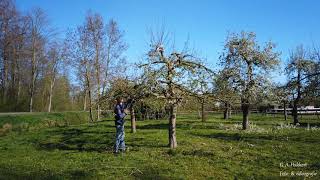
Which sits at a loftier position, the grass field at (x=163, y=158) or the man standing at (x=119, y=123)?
the man standing at (x=119, y=123)

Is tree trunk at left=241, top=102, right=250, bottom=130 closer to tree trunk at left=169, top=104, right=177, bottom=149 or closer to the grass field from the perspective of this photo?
the grass field

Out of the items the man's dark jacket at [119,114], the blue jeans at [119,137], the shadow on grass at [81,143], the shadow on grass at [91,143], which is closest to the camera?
the blue jeans at [119,137]

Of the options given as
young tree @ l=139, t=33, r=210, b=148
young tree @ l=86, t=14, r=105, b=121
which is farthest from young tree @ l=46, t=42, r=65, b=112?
young tree @ l=139, t=33, r=210, b=148

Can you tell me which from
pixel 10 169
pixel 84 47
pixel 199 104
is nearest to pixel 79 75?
pixel 84 47

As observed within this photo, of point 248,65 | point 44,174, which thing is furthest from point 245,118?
point 44,174

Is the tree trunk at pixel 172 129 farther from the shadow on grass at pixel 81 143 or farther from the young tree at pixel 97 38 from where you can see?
the young tree at pixel 97 38

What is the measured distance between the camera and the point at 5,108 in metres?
60.6

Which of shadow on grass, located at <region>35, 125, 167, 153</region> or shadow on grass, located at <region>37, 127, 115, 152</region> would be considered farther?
shadow on grass, located at <region>37, 127, 115, 152</region>

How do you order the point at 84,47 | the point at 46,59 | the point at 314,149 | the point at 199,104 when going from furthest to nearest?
1. the point at 46,59
2. the point at 84,47
3. the point at 199,104
4. the point at 314,149

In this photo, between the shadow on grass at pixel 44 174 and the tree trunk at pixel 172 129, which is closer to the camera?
the shadow on grass at pixel 44 174

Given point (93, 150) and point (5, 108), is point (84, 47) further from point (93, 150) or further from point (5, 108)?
point (93, 150)

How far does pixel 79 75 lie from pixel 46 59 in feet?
52.1

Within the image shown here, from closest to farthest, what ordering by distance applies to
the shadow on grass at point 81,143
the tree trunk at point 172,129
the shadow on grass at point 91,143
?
the tree trunk at point 172,129
the shadow on grass at point 91,143
the shadow on grass at point 81,143

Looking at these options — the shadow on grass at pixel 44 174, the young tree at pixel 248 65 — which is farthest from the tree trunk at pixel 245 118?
the shadow on grass at pixel 44 174
